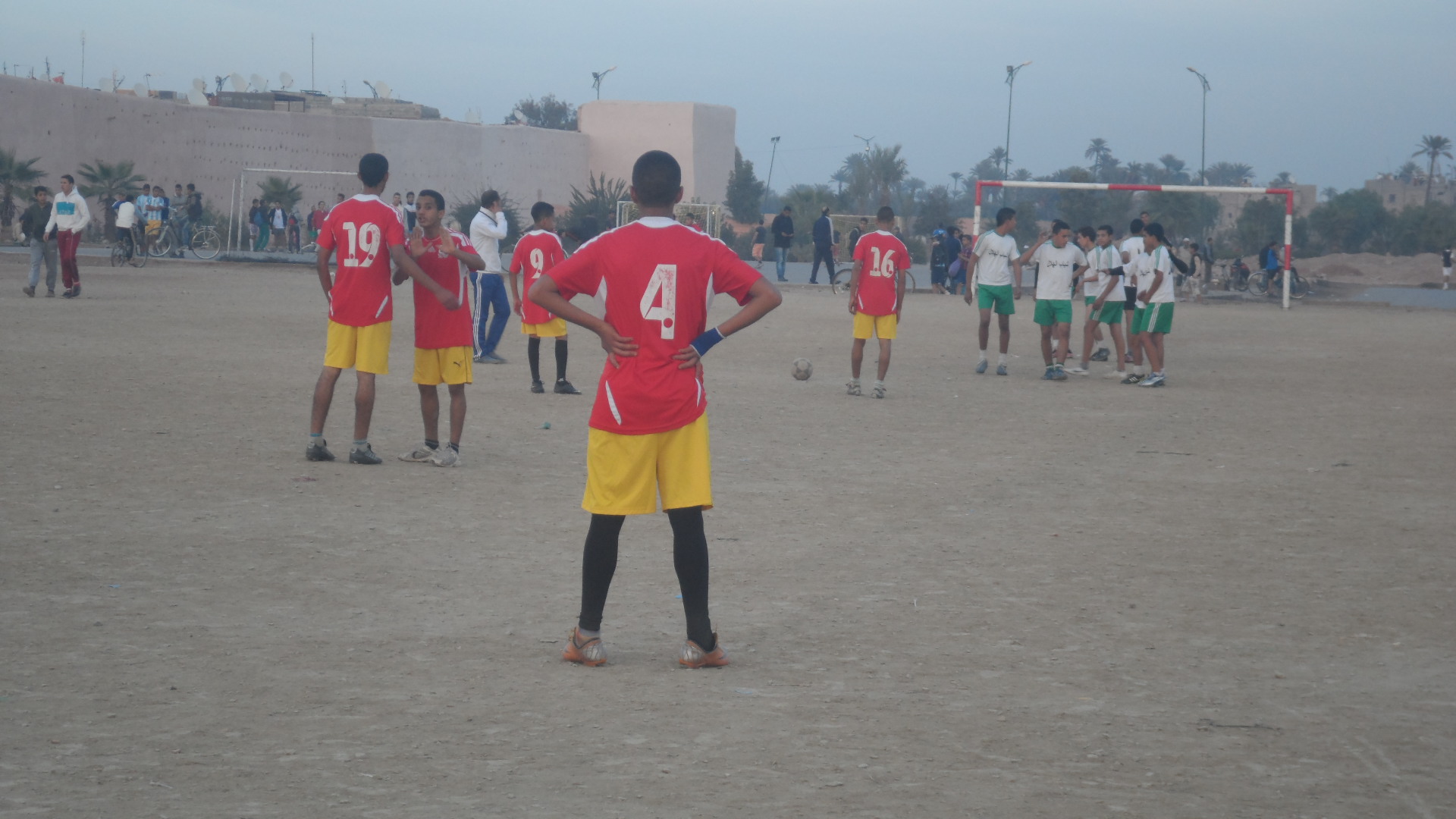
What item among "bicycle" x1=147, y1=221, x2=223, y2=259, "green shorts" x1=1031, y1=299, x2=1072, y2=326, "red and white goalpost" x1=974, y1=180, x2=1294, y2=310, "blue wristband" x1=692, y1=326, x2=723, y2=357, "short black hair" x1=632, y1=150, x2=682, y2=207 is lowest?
"blue wristband" x1=692, y1=326, x2=723, y2=357

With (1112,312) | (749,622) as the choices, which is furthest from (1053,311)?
(749,622)

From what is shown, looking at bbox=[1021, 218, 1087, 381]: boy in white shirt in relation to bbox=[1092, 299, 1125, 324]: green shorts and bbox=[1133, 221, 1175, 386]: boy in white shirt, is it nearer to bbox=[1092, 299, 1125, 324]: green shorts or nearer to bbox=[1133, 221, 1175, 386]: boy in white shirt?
bbox=[1092, 299, 1125, 324]: green shorts

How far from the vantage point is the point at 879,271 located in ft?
45.3

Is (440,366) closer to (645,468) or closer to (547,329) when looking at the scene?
(547,329)

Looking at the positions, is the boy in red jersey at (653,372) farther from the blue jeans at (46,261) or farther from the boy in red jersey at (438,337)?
the blue jeans at (46,261)

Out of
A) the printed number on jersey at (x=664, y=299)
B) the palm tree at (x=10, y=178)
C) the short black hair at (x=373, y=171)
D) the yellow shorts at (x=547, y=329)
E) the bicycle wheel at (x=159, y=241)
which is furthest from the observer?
the palm tree at (x=10, y=178)

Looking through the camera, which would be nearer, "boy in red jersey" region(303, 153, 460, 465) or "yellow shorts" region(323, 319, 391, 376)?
"boy in red jersey" region(303, 153, 460, 465)

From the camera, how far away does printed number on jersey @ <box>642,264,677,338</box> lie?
15.8 feet

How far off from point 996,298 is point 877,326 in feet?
8.45

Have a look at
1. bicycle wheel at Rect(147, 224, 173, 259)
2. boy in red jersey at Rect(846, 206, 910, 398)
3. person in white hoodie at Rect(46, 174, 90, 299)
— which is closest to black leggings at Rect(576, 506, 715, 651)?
boy in red jersey at Rect(846, 206, 910, 398)

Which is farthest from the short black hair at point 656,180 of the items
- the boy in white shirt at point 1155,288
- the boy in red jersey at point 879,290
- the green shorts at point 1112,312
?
the green shorts at point 1112,312

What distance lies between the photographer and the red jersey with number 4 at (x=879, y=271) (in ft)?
45.1

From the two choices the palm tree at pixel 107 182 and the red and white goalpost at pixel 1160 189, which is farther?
the palm tree at pixel 107 182

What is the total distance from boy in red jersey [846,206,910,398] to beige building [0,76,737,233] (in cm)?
3561
